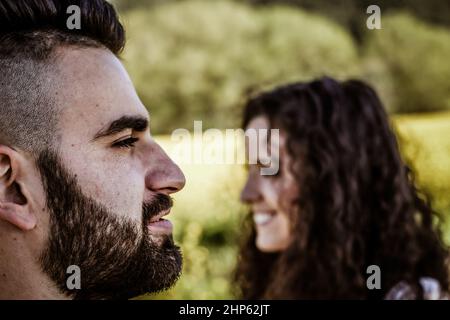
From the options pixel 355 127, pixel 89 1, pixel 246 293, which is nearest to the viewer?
pixel 89 1

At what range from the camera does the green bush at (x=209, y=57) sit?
10320 mm

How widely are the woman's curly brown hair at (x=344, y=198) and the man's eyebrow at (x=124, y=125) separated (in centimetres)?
160

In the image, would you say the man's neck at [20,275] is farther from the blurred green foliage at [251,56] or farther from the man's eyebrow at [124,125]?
the blurred green foliage at [251,56]

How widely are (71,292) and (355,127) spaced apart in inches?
78.2

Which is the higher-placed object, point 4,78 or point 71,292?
point 4,78

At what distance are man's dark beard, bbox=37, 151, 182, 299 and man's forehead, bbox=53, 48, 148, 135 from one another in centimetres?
13

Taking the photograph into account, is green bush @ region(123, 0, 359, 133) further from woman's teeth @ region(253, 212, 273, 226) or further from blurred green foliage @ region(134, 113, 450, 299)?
woman's teeth @ region(253, 212, 273, 226)

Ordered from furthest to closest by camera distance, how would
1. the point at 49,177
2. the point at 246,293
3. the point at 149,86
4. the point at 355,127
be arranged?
the point at 149,86 < the point at 246,293 < the point at 355,127 < the point at 49,177

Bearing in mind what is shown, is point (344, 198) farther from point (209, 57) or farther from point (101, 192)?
point (209, 57)

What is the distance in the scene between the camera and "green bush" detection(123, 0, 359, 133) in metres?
10.3

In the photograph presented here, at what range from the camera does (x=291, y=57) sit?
35.7 feet

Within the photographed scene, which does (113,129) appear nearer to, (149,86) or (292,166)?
(292,166)

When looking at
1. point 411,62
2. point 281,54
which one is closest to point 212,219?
point 281,54
